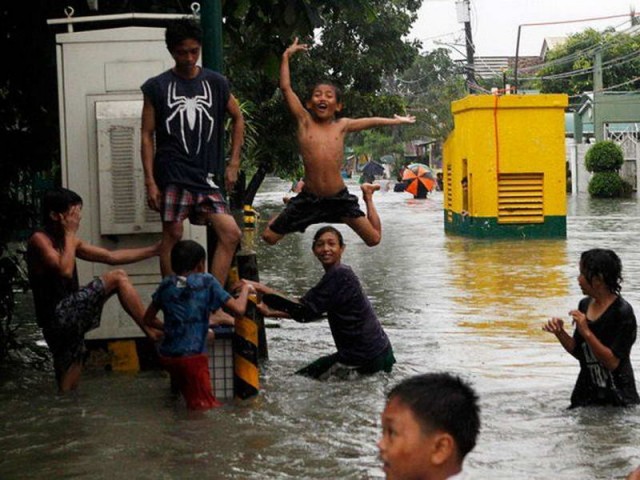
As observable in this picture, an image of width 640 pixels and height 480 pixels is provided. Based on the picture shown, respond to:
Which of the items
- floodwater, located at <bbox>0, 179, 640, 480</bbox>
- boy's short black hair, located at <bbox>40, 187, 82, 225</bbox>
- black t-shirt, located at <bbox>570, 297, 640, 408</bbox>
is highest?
boy's short black hair, located at <bbox>40, 187, 82, 225</bbox>

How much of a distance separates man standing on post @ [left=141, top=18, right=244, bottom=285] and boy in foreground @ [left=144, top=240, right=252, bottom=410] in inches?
27.4

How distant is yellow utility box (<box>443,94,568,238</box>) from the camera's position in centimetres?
2136

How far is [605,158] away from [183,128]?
33.7 m

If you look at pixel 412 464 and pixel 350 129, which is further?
pixel 350 129

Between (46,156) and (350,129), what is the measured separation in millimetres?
2348

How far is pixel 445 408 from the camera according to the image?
3543 mm

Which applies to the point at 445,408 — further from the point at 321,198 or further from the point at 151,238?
the point at 321,198

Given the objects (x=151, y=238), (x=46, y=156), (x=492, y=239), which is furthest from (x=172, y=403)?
(x=492, y=239)

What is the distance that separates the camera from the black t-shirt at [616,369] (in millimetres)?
7652

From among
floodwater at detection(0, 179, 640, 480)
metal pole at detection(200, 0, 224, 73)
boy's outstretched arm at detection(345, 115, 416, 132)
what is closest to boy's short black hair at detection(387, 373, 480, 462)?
floodwater at detection(0, 179, 640, 480)

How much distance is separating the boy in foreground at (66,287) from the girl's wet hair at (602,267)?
263 cm

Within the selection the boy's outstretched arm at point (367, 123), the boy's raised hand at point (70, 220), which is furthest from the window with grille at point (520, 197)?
the boy's raised hand at point (70, 220)

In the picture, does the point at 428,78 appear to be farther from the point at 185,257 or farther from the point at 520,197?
the point at 185,257

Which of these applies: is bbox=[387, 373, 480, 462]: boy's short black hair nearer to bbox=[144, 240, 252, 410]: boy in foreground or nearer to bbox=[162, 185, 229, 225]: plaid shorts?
bbox=[144, 240, 252, 410]: boy in foreground
